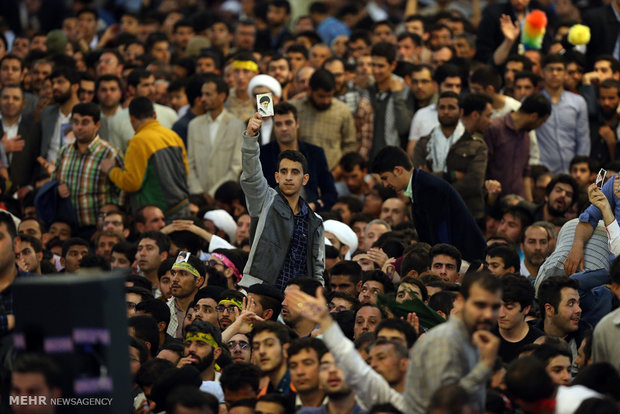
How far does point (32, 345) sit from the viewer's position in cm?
690

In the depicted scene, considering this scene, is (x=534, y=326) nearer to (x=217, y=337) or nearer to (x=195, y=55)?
(x=217, y=337)

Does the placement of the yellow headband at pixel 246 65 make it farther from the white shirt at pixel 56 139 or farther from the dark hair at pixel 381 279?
the dark hair at pixel 381 279

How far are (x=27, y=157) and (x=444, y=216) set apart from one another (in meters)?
5.77

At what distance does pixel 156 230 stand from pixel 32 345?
5.76 m

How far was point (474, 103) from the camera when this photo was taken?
13.5 meters

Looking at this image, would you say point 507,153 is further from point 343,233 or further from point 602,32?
point 602,32

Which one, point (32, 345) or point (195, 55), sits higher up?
point (32, 345)

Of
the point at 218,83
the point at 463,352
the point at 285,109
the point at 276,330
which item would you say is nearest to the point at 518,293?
the point at 276,330

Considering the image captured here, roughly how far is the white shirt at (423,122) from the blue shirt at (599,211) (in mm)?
4080

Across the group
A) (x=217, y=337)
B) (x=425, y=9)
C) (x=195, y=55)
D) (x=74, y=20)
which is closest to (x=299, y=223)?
(x=217, y=337)

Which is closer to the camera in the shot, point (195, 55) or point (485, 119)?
point (485, 119)

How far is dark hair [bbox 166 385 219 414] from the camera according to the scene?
768cm

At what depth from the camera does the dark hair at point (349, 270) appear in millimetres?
11094

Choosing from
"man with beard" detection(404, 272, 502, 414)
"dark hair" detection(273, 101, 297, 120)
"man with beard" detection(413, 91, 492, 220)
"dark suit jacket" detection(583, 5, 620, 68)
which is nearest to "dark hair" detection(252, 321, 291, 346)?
"man with beard" detection(404, 272, 502, 414)
